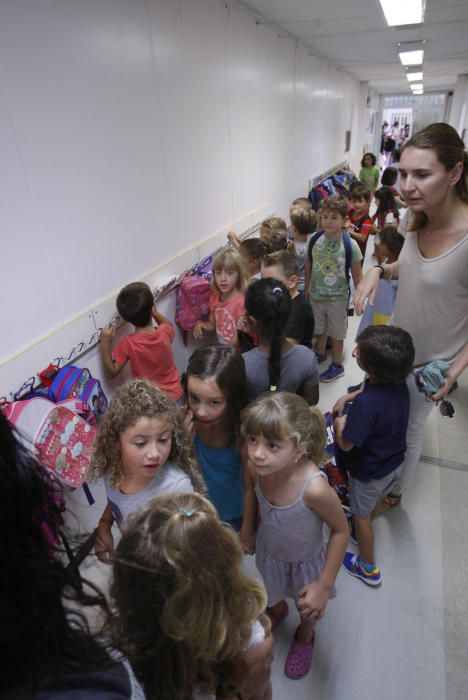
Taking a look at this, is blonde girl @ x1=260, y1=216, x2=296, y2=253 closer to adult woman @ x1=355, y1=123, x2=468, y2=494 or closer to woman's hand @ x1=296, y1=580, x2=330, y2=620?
adult woman @ x1=355, y1=123, x2=468, y2=494

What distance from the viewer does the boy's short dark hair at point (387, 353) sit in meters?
1.62

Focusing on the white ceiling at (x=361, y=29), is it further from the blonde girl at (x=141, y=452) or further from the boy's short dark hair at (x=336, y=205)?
the blonde girl at (x=141, y=452)

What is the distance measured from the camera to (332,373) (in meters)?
3.56

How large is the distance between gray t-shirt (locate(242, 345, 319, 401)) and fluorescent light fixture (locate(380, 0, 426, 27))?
3.57 metres

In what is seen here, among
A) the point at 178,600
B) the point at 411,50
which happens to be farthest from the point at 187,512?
the point at 411,50

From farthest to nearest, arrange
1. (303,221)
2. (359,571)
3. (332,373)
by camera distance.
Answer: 1. (303,221)
2. (332,373)
3. (359,571)

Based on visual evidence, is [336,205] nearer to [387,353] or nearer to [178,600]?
[387,353]

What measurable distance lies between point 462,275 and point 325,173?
7.66m

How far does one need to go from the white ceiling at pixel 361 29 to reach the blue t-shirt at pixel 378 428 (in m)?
3.78

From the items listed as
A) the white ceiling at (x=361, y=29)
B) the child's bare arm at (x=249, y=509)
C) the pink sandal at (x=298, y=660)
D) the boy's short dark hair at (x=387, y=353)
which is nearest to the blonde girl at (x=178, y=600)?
the child's bare arm at (x=249, y=509)

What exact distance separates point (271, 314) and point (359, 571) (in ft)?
4.40

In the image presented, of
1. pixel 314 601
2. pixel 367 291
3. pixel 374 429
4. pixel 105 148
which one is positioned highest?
pixel 105 148

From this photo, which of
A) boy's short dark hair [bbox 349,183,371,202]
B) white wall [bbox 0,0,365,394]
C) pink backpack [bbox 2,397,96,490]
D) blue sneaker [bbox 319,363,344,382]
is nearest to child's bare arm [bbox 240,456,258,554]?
pink backpack [bbox 2,397,96,490]

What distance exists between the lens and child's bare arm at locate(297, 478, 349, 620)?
4.33 feet
